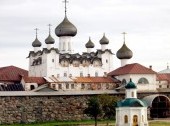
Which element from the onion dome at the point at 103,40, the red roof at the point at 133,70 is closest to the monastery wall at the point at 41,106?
the red roof at the point at 133,70

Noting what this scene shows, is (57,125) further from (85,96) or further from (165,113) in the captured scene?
(165,113)

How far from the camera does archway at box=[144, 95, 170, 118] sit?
191ft

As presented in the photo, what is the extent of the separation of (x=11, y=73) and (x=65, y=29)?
857 cm

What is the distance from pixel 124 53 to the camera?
6669 centimetres

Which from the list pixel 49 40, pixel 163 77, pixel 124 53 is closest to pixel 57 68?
pixel 49 40

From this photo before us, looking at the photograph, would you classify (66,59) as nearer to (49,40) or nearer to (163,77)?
(49,40)

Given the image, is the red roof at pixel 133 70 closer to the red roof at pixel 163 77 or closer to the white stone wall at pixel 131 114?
the red roof at pixel 163 77

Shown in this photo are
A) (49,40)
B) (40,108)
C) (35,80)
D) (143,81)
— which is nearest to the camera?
(40,108)

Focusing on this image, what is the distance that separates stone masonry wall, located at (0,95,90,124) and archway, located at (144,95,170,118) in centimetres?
693

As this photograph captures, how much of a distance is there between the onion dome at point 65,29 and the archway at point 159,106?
12019mm

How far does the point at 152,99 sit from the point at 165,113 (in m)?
2.58

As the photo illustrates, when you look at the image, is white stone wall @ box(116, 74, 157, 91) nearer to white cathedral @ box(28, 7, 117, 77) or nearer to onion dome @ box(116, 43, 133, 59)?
onion dome @ box(116, 43, 133, 59)

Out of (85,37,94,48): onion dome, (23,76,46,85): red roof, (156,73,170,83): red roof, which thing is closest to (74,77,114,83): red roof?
(23,76,46,85): red roof

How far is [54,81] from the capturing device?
A: 61.1m
